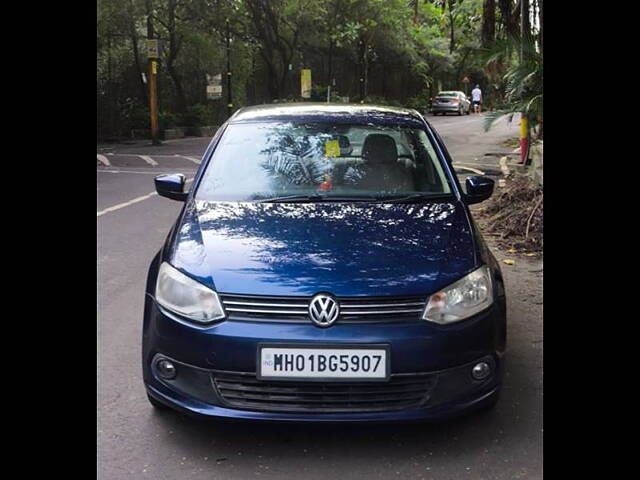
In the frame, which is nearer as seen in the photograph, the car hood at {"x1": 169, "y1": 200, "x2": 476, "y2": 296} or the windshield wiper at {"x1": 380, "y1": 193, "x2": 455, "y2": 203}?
the car hood at {"x1": 169, "y1": 200, "x2": 476, "y2": 296}

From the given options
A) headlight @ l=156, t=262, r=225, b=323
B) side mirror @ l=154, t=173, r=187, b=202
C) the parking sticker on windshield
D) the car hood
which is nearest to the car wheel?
headlight @ l=156, t=262, r=225, b=323

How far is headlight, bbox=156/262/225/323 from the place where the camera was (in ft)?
11.0

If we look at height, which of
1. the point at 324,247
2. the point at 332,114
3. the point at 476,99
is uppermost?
the point at 476,99

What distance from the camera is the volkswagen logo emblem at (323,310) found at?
328 cm

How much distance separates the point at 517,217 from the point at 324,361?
19.7 feet

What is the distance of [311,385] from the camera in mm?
3285

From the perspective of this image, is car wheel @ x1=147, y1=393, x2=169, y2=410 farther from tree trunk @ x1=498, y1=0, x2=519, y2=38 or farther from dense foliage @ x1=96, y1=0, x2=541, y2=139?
tree trunk @ x1=498, y1=0, x2=519, y2=38

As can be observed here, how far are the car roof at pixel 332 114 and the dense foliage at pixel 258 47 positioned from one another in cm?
906

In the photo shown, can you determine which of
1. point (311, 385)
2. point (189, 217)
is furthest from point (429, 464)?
point (189, 217)

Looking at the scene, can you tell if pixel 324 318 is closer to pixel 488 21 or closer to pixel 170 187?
pixel 170 187

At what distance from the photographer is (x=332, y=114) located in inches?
201

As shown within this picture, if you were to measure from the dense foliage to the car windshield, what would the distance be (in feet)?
31.2

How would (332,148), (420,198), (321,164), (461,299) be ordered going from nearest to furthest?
(461,299)
(420,198)
(321,164)
(332,148)

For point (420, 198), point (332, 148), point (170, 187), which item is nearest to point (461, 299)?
point (420, 198)
